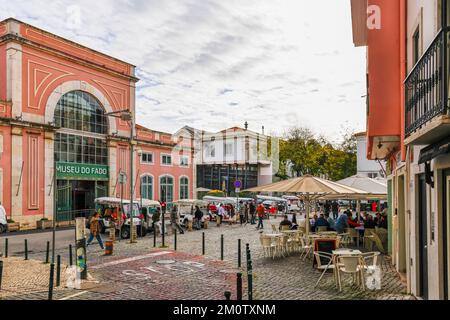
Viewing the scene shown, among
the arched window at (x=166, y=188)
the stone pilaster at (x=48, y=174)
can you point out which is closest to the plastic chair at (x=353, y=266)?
the stone pilaster at (x=48, y=174)

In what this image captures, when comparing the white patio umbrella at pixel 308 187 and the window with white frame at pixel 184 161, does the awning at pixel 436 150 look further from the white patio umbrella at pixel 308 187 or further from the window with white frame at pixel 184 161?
the window with white frame at pixel 184 161

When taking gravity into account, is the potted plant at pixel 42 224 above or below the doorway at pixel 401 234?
below

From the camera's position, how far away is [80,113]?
30609 mm

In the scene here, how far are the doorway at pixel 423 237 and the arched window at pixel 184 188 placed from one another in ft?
110

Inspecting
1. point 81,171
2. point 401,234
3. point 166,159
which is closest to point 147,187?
point 166,159

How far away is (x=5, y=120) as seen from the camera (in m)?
25.1

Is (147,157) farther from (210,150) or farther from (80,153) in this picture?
(210,150)

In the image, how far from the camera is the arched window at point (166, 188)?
3834 cm

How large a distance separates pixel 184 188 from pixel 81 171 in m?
13.3

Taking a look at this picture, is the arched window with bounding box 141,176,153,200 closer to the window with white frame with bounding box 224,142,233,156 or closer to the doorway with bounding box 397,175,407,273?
the window with white frame with bounding box 224,142,233,156

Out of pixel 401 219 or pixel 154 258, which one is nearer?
pixel 401 219

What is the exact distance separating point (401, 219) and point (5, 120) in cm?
2295
